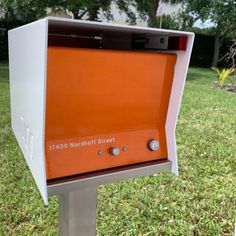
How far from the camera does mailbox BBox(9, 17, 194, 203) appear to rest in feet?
2.94

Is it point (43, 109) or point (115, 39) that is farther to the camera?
point (115, 39)

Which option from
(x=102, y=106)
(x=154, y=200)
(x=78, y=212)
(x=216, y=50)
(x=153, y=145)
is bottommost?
(x=216, y=50)

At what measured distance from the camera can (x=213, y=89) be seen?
851cm

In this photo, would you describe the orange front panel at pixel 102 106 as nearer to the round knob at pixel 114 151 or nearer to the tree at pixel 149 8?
the round knob at pixel 114 151

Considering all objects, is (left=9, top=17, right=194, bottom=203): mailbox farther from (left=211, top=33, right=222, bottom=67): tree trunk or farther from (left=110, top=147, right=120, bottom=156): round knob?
→ (left=211, top=33, right=222, bottom=67): tree trunk

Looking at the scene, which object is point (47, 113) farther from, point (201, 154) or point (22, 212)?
point (201, 154)

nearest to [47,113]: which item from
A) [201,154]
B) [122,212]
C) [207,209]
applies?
[122,212]

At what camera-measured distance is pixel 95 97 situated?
0.97 m

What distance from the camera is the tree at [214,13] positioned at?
1265 centimetres

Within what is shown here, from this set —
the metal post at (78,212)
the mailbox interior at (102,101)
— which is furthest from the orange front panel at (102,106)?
the metal post at (78,212)

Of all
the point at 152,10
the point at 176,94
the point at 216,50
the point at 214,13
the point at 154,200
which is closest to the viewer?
the point at 176,94

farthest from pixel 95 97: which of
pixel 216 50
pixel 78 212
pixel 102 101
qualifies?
pixel 216 50

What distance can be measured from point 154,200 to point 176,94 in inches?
63.4

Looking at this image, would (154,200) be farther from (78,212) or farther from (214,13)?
(214,13)
